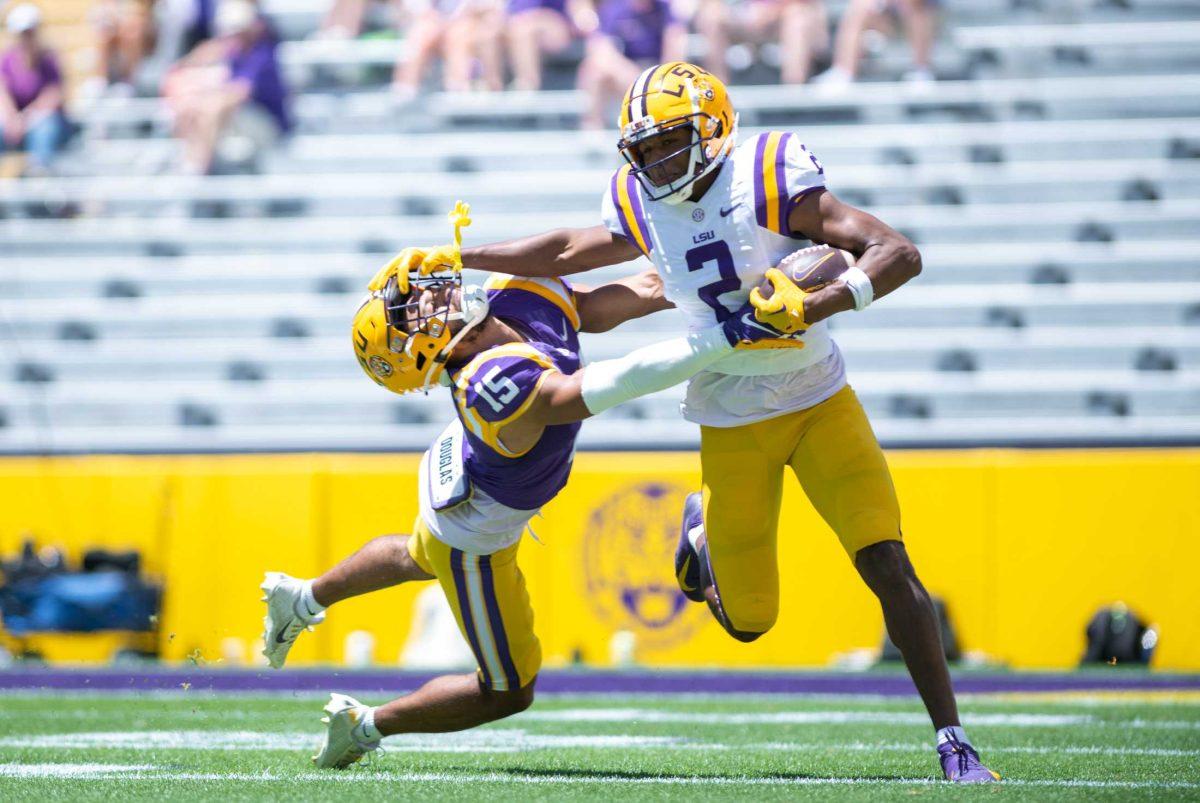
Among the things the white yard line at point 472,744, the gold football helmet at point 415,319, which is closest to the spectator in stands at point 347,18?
the white yard line at point 472,744

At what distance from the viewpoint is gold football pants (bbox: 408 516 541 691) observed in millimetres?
3982

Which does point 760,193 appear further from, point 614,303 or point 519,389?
point 519,389

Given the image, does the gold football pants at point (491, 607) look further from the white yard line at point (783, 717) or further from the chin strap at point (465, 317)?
the white yard line at point (783, 717)

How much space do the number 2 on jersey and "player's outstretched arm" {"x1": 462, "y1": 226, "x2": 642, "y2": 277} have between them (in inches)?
9.4

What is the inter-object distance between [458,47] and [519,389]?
767 cm

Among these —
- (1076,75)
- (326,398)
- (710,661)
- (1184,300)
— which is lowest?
(710,661)

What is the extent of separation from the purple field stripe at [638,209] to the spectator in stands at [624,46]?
621 centimetres

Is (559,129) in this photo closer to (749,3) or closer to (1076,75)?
(749,3)

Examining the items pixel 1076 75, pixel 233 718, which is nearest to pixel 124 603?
pixel 233 718

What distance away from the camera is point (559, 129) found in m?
10.7

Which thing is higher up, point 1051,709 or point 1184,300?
point 1184,300

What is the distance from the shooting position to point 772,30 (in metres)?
10.3

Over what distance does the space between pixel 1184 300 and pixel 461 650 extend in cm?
425

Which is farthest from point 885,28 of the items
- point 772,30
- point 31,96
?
point 31,96
